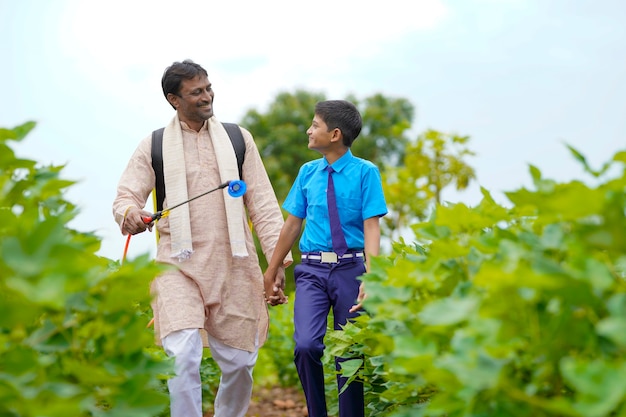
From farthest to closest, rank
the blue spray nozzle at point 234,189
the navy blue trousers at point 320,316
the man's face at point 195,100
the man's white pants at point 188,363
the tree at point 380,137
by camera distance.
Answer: the tree at point 380,137
the man's face at point 195,100
the blue spray nozzle at point 234,189
the navy blue trousers at point 320,316
the man's white pants at point 188,363

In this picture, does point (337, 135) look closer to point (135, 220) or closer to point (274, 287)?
point (274, 287)

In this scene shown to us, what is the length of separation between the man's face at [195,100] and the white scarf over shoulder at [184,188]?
87 millimetres

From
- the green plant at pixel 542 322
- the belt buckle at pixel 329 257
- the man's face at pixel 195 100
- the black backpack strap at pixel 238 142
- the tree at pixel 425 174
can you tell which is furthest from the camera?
the tree at pixel 425 174

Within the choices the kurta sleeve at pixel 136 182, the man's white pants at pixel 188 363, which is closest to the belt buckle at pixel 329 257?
the man's white pants at pixel 188 363

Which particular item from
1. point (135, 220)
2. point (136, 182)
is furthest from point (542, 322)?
point (136, 182)

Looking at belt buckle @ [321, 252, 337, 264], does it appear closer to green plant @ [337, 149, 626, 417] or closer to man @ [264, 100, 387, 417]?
man @ [264, 100, 387, 417]

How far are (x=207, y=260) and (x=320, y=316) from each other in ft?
2.31

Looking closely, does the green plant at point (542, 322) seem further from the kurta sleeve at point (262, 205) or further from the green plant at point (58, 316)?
the kurta sleeve at point (262, 205)

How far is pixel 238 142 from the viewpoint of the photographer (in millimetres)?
5445

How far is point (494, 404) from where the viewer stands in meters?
1.94

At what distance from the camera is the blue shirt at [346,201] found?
4.98 meters

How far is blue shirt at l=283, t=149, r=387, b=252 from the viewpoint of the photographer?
4980mm

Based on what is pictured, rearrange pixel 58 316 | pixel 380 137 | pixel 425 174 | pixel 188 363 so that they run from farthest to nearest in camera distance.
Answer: pixel 380 137, pixel 425 174, pixel 188 363, pixel 58 316

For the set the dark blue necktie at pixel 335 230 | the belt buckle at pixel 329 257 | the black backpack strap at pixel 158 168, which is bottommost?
the belt buckle at pixel 329 257
